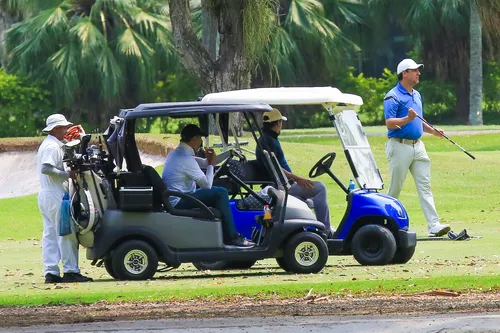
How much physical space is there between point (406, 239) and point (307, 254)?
1.15 meters

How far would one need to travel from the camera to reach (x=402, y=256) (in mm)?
13586

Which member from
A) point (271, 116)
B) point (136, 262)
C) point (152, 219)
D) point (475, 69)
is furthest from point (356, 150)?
point (475, 69)

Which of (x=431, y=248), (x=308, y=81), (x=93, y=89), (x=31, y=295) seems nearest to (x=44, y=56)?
(x=93, y=89)

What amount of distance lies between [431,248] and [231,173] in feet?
9.32

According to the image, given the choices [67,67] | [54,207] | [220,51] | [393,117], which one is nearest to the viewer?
[54,207]

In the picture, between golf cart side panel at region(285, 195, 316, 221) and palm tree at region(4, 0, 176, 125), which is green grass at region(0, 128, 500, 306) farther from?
palm tree at region(4, 0, 176, 125)

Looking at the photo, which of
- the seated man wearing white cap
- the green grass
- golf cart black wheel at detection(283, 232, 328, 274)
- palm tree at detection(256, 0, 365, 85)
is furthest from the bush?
golf cart black wheel at detection(283, 232, 328, 274)

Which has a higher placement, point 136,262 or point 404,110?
point 404,110

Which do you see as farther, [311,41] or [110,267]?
[311,41]

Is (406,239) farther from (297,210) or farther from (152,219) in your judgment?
(152,219)

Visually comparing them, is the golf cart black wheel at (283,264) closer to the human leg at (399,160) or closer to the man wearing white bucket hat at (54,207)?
the man wearing white bucket hat at (54,207)

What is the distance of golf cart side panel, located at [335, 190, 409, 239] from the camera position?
13.5 m

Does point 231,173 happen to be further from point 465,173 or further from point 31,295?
point 465,173

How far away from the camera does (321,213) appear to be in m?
13.4
